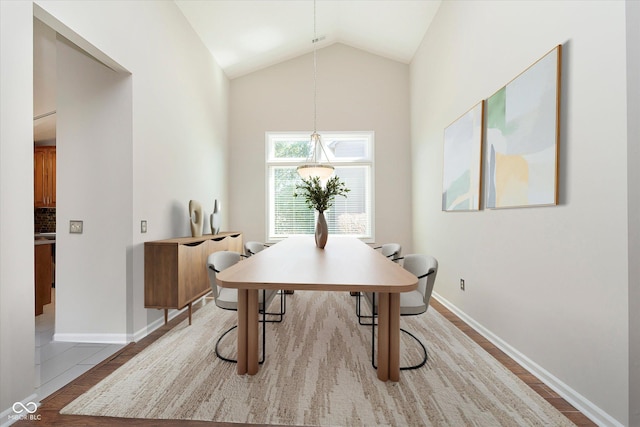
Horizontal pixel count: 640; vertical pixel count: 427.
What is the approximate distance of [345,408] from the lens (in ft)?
5.65

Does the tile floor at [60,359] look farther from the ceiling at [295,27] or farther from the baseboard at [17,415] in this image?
the ceiling at [295,27]

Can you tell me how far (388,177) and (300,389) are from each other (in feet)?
13.4

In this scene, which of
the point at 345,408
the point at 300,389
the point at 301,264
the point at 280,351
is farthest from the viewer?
the point at 280,351

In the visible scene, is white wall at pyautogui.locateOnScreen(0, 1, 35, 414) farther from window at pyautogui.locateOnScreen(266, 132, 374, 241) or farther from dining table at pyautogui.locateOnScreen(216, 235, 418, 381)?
window at pyautogui.locateOnScreen(266, 132, 374, 241)

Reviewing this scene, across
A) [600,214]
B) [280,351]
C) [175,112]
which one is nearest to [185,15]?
[175,112]

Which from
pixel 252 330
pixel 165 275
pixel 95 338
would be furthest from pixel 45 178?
pixel 252 330

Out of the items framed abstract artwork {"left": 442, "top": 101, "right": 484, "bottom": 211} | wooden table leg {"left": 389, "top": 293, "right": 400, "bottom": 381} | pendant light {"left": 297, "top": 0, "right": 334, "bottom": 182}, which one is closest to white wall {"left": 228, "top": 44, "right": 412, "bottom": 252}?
pendant light {"left": 297, "top": 0, "right": 334, "bottom": 182}

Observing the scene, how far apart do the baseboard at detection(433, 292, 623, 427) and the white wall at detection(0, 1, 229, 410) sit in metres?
3.12

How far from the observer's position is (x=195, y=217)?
356cm

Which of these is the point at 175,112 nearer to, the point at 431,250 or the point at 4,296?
the point at 4,296

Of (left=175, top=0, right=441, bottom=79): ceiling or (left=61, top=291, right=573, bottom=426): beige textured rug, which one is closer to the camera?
(left=61, top=291, right=573, bottom=426): beige textured rug

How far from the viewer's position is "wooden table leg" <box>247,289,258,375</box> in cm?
201

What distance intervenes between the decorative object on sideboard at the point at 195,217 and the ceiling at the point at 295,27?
A: 7.73 feet

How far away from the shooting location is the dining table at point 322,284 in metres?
1.62
